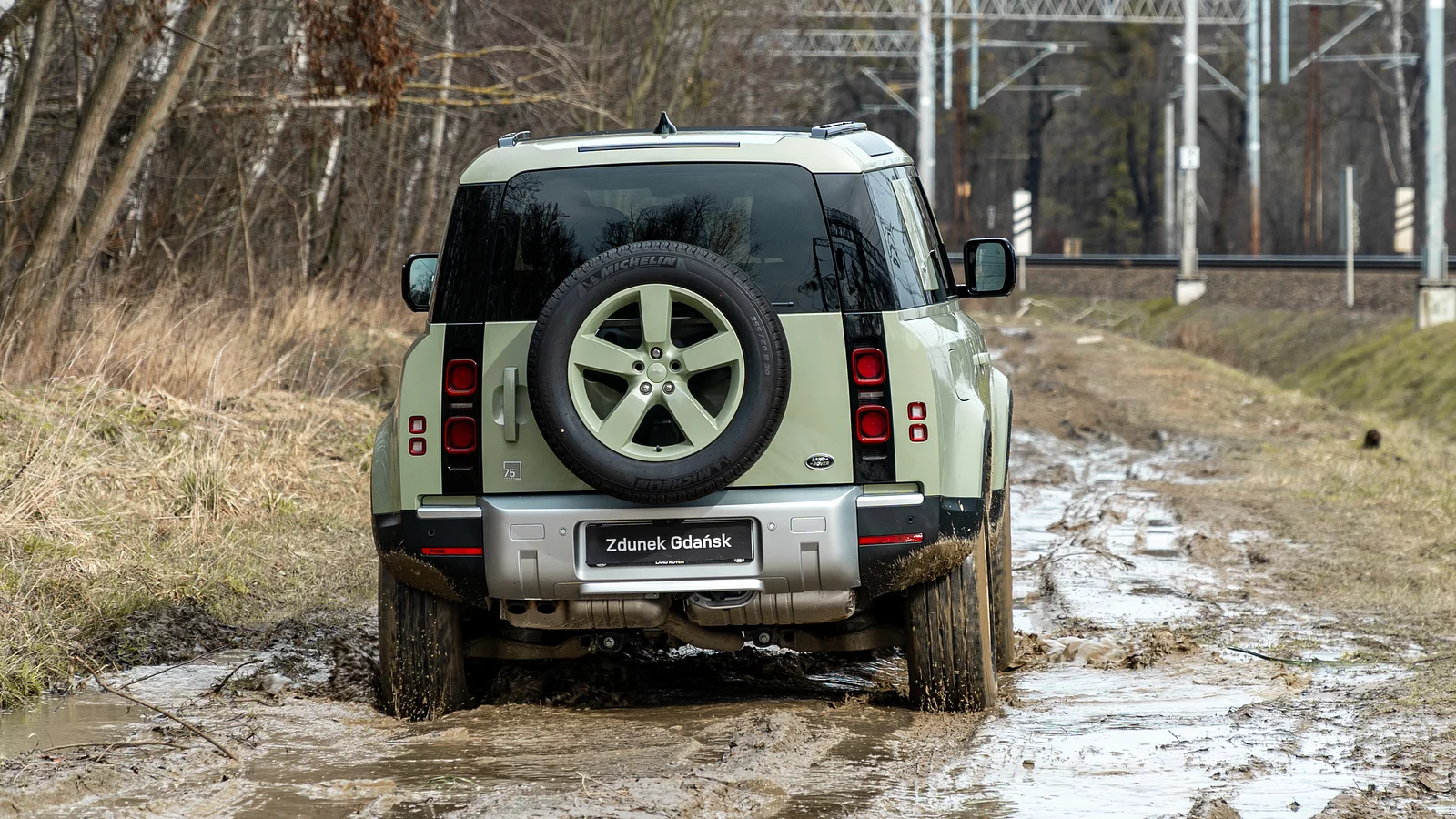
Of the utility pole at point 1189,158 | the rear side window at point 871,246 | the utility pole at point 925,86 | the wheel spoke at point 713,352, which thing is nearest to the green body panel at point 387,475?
the wheel spoke at point 713,352

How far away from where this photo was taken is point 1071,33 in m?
77.4

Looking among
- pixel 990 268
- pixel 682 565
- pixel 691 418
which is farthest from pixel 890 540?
pixel 990 268

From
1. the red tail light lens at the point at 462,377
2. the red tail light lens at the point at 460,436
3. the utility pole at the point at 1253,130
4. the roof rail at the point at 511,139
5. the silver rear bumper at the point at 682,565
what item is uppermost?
the utility pole at the point at 1253,130

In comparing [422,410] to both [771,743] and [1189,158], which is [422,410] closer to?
[771,743]

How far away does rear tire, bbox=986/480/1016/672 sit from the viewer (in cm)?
670

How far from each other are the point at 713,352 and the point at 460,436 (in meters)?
0.88

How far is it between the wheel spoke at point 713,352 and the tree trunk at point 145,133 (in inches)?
352

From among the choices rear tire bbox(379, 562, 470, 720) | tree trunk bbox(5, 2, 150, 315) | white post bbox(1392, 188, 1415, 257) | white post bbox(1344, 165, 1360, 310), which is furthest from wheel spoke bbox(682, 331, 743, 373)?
white post bbox(1392, 188, 1415, 257)

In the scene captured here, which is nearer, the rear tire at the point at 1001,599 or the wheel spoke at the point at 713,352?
the wheel spoke at the point at 713,352

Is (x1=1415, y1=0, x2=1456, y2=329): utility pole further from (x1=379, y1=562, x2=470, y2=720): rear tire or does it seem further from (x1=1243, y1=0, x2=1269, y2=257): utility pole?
(x1=379, y1=562, x2=470, y2=720): rear tire

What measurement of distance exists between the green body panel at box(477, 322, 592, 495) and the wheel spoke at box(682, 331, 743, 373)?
0.55m

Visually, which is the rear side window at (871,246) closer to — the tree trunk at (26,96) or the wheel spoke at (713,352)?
the wheel spoke at (713,352)

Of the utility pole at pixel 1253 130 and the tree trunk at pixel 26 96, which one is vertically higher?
the utility pole at pixel 1253 130

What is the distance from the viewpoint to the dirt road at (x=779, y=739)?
4.69 m
